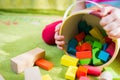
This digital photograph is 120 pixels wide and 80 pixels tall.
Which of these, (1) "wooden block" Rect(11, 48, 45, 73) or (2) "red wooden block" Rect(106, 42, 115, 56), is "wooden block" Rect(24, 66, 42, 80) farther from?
(2) "red wooden block" Rect(106, 42, 115, 56)

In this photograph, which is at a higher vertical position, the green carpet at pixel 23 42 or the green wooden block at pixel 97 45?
the green wooden block at pixel 97 45

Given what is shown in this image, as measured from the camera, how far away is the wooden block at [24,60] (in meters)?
0.58

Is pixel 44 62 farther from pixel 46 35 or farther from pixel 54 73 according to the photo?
pixel 46 35

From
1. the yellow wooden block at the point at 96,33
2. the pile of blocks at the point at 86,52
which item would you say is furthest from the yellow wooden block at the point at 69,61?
the yellow wooden block at the point at 96,33

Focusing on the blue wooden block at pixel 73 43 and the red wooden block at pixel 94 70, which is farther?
the blue wooden block at pixel 73 43

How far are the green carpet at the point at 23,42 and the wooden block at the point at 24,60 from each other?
0.02 meters

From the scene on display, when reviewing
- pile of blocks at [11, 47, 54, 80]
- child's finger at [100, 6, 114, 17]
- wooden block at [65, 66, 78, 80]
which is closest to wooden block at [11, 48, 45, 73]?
pile of blocks at [11, 47, 54, 80]

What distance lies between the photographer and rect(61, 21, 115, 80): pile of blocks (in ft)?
1.87

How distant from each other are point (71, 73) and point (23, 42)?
0.87 feet

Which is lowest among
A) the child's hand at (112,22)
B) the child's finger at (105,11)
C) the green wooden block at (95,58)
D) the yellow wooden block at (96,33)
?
the green wooden block at (95,58)

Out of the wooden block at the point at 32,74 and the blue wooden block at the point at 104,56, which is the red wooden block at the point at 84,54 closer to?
the blue wooden block at the point at 104,56

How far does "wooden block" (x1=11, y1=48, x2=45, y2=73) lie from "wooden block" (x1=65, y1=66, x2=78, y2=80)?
0.34 ft

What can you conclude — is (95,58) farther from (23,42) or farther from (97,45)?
(23,42)

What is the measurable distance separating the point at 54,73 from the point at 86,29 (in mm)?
188
